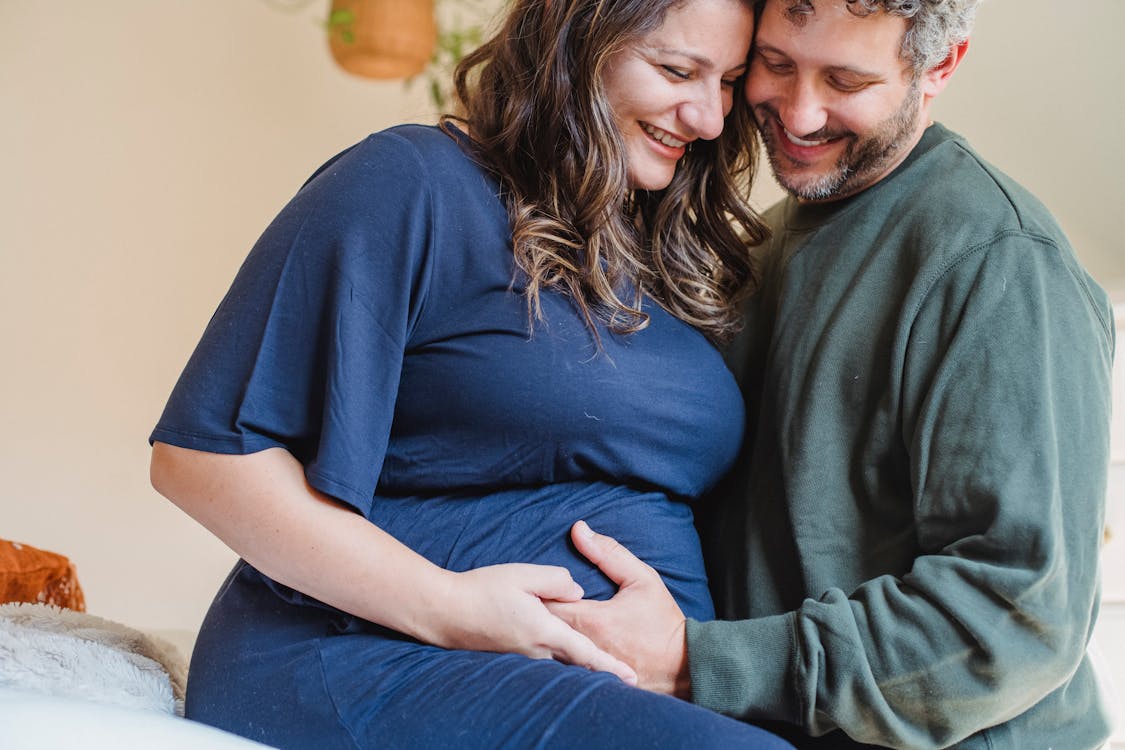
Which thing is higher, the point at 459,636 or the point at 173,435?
the point at 173,435

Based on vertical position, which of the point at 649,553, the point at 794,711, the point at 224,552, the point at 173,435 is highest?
the point at 173,435

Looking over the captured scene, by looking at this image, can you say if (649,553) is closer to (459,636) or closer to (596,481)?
(596,481)

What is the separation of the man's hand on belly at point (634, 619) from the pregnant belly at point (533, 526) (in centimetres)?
2

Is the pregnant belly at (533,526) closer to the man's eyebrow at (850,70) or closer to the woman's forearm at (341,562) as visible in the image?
the woman's forearm at (341,562)

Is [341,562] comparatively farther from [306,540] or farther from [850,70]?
[850,70]

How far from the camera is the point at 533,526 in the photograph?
42.3 inches

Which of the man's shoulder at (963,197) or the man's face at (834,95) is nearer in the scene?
the man's shoulder at (963,197)

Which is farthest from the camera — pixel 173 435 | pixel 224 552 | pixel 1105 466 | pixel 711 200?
pixel 224 552

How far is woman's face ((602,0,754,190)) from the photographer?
1.21 metres

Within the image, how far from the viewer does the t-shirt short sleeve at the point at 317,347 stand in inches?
37.7

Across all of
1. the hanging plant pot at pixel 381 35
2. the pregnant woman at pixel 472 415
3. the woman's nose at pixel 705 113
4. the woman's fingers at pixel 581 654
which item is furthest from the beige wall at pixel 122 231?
the woman's fingers at pixel 581 654

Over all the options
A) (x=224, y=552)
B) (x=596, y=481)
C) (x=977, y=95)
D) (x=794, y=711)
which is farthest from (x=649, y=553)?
(x=224, y=552)

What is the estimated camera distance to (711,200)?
4.62ft

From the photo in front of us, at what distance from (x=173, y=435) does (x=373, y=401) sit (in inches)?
6.6
